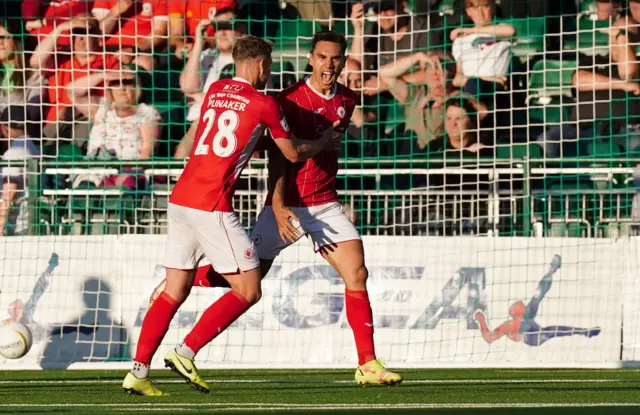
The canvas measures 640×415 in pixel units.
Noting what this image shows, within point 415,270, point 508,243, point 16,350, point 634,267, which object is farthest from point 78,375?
point 634,267

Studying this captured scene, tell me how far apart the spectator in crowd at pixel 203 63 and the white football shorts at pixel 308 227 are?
201 inches

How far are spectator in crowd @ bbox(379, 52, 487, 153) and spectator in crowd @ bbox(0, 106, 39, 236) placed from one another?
385 cm

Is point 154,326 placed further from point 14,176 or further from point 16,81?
point 16,81

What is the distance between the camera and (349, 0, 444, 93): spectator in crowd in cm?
1220

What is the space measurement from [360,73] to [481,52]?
1337mm

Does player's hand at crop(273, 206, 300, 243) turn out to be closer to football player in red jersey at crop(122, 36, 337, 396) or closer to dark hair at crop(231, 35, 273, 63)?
football player in red jersey at crop(122, 36, 337, 396)

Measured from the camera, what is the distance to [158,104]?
497 inches

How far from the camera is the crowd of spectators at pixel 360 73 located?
1211 centimetres

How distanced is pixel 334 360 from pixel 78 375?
225 cm

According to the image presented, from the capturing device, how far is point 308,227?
23.4ft

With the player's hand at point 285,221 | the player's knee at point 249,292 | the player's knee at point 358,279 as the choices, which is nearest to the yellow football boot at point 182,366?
the player's knee at point 249,292

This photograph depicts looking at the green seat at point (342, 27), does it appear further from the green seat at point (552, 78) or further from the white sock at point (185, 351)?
the white sock at point (185, 351)

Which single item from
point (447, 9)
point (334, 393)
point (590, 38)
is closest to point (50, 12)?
point (447, 9)

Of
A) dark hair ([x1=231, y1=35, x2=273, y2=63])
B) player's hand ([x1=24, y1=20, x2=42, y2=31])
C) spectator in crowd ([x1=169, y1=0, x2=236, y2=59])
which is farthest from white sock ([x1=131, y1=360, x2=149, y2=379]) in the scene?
player's hand ([x1=24, y1=20, x2=42, y2=31])
